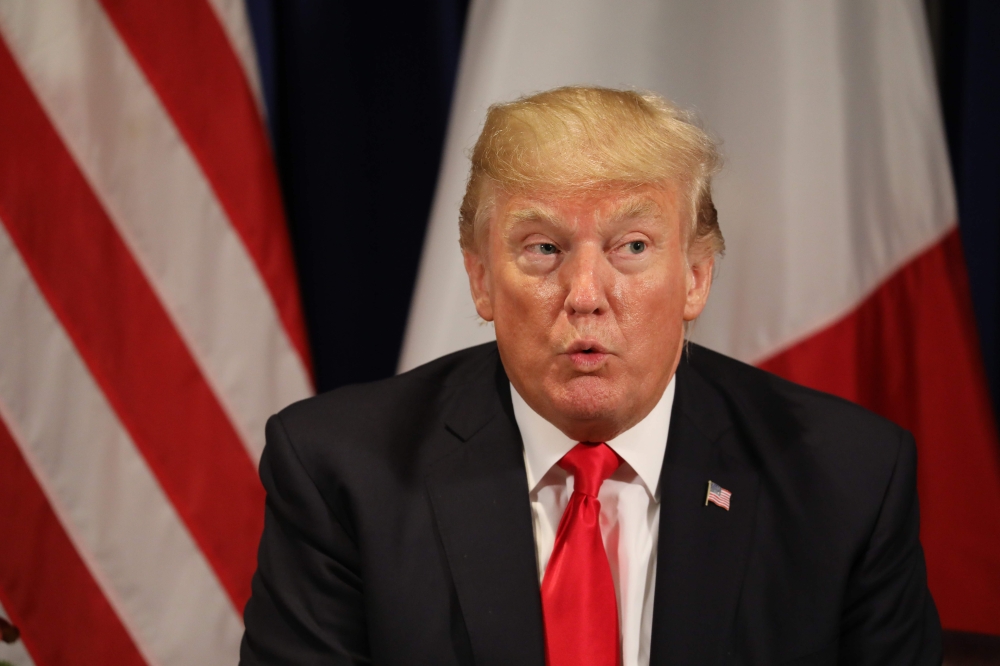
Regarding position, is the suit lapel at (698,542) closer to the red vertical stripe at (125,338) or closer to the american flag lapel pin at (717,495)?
the american flag lapel pin at (717,495)

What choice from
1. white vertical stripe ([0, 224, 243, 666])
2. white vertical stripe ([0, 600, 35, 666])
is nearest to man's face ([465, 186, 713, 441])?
white vertical stripe ([0, 224, 243, 666])

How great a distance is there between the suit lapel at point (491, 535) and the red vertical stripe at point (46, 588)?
97 cm

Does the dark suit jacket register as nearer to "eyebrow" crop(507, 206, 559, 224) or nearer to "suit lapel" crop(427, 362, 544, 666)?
"suit lapel" crop(427, 362, 544, 666)

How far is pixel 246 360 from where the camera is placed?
74.7 inches

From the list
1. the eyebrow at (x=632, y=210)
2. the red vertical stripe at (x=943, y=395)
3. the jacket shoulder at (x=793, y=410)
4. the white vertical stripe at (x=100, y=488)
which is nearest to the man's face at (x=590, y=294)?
the eyebrow at (x=632, y=210)

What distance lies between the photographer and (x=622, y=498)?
1.31m

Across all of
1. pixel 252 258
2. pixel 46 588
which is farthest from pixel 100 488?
pixel 252 258

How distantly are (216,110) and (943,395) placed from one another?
5.13 feet

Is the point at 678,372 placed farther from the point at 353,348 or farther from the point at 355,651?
the point at 353,348

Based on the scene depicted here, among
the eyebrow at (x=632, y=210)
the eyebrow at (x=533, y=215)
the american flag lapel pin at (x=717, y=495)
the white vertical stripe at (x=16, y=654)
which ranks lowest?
the white vertical stripe at (x=16, y=654)

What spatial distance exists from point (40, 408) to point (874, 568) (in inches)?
60.9

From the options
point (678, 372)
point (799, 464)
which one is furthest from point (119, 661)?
point (799, 464)

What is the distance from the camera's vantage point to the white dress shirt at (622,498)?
128 cm

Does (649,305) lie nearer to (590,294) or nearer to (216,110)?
(590,294)
